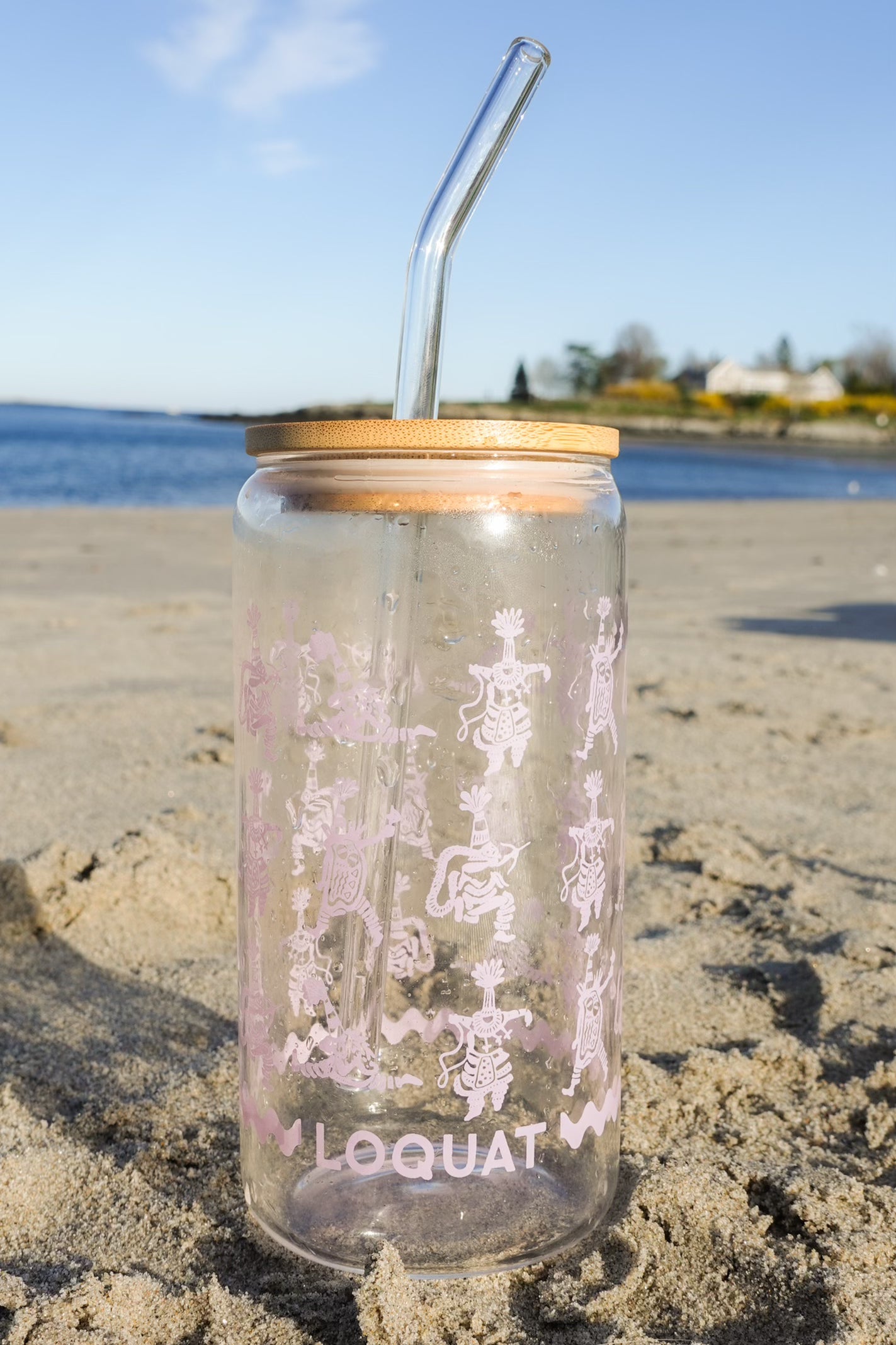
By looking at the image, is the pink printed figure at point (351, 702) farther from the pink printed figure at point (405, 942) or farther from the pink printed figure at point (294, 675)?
the pink printed figure at point (405, 942)

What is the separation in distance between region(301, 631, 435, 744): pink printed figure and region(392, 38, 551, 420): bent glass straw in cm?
25

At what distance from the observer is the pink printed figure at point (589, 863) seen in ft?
4.24

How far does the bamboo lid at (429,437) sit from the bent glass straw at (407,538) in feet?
0.29

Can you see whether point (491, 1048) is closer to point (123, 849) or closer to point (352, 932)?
point (352, 932)

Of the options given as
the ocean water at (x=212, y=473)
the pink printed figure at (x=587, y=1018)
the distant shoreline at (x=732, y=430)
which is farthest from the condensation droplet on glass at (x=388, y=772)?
the distant shoreline at (x=732, y=430)

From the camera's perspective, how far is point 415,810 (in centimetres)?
127

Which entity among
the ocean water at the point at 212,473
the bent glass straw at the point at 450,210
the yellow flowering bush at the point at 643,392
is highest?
the yellow flowering bush at the point at 643,392

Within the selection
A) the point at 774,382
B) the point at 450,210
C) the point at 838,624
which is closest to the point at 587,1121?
the point at 450,210

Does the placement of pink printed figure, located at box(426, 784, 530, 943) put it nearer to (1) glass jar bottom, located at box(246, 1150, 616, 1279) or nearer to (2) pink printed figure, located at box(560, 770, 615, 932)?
(2) pink printed figure, located at box(560, 770, 615, 932)

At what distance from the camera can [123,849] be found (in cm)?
225

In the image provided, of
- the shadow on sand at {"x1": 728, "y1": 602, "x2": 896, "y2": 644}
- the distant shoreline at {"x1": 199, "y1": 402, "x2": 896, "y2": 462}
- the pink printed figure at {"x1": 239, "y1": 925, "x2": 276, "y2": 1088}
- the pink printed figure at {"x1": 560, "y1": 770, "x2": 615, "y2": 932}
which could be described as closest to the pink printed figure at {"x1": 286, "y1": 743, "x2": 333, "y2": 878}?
the pink printed figure at {"x1": 239, "y1": 925, "x2": 276, "y2": 1088}

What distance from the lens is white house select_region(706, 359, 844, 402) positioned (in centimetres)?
6706

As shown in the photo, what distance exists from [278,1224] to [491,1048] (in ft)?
0.99

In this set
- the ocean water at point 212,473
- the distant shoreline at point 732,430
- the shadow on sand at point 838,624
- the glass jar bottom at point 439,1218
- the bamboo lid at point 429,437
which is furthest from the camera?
the distant shoreline at point 732,430
